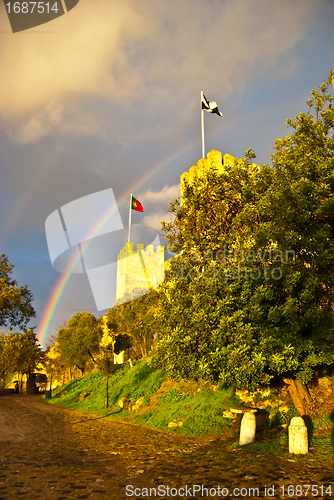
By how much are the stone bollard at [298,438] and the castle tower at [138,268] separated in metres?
48.1

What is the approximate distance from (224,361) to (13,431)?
1194 centimetres

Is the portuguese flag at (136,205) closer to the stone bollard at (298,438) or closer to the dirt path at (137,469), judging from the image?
the dirt path at (137,469)

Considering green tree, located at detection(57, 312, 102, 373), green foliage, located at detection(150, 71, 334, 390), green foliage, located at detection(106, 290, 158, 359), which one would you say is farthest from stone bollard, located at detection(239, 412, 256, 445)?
green tree, located at detection(57, 312, 102, 373)

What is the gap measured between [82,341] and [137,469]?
34.3 meters

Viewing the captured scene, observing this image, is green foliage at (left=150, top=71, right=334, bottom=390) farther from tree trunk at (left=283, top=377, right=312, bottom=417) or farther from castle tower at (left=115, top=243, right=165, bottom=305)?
castle tower at (left=115, top=243, right=165, bottom=305)

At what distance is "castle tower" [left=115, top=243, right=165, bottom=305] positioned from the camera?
58.5 meters

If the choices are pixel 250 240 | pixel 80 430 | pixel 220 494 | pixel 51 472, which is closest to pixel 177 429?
pixel 80 430

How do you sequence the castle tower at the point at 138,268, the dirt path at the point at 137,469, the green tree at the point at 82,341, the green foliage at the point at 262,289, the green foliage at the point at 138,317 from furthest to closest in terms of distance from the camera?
1. the castle tower at the point at 138,268
2. the green tree at the point at 82,341
3. the green foliage at the point at 138,317
4. the green foliage at the point at 262,289
5. the dirt path at the point at 137,469

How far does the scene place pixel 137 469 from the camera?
867 cm

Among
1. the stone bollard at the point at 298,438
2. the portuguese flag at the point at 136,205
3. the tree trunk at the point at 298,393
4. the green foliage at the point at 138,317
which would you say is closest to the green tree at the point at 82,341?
the green foliage at the point at 138,317

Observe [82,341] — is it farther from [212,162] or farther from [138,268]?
[212,162]

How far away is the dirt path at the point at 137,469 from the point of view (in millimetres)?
6890

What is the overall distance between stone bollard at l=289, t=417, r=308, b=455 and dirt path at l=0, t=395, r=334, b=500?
725 mm

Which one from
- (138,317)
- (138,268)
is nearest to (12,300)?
(138,317)
